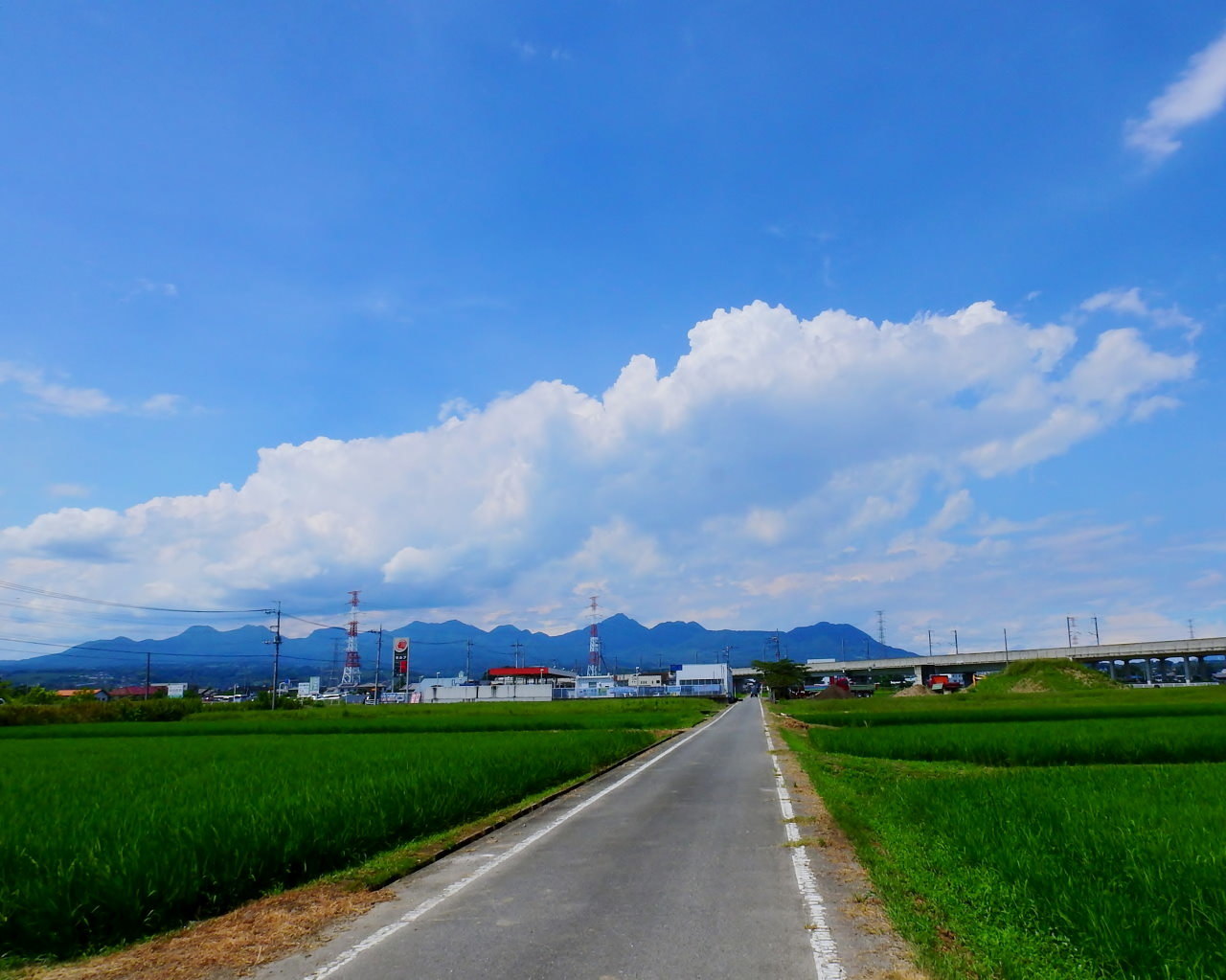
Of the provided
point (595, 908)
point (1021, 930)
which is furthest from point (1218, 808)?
point (595, 908)

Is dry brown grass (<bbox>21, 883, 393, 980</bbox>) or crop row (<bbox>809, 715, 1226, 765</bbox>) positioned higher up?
dry brown grass (<bbox>21, 883, 393, 980</bbox>)

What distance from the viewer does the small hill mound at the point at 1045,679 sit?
3681 inches

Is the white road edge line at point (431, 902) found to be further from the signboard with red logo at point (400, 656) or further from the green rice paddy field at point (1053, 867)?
the signboard with red logo at point (400, 656)

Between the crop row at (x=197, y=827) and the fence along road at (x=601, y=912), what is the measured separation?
1368mm

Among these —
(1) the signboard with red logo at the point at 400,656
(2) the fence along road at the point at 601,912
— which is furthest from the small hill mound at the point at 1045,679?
(2) the fence along road at the point at 601,912

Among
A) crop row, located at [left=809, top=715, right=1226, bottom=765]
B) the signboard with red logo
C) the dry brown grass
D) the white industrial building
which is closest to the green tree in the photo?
the white industrial building

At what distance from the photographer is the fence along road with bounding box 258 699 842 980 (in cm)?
600

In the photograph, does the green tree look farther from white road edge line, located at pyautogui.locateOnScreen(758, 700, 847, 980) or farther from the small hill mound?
white road edge line, located at pyautogui.locateOnScreen(758, 700, 847, 980)

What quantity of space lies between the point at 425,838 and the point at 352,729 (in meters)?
36.1

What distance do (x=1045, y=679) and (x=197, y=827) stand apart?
106721 millimetres

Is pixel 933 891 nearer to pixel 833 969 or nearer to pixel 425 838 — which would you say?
pixel 833 969

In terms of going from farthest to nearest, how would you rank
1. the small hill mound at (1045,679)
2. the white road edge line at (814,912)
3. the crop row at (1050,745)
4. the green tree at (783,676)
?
the green tree at (783,676)
the small hill mound at (1045,679)
the crop row at (1050,745)
the white road edge line at (814,912)

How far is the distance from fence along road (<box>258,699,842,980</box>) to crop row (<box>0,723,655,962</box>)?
1.37 metres

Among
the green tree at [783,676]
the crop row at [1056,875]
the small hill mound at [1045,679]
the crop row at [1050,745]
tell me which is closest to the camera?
the crop row at [1056,875]
